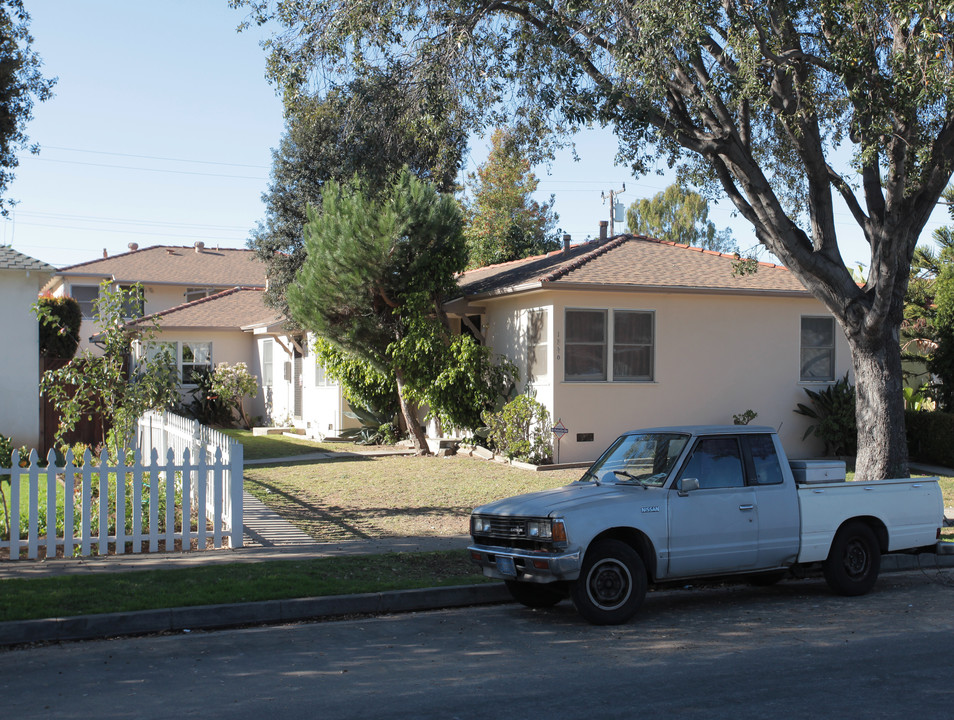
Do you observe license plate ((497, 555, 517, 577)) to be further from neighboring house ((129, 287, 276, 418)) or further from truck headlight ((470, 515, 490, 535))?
neighboring house ((129, 287, 276, 418))

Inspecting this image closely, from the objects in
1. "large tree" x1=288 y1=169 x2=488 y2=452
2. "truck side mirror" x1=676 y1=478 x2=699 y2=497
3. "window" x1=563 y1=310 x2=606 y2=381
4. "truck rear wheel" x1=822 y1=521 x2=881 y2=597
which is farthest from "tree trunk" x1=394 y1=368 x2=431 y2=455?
"truck side mirror" x1=676 y1=478 x2=699 y2=497

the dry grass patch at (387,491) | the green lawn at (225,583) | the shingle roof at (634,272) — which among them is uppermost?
the shingle roof at (634,272)

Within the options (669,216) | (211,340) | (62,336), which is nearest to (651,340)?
(62,336)

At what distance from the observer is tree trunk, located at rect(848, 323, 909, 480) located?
12.6m

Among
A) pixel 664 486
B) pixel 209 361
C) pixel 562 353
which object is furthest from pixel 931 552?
pixel 209 361

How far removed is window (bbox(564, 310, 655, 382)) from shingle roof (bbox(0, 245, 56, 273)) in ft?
33.8

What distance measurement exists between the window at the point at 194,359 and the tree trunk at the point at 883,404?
883 inches

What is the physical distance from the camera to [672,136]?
12.9 m

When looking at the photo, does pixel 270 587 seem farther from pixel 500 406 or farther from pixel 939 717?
pixel 500 406

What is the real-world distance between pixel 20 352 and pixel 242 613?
12.9 metres

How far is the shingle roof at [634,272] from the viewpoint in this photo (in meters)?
17.7

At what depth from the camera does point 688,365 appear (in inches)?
734

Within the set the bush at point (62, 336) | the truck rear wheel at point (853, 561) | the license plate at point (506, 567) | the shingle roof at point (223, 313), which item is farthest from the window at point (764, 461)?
the shingle roof at point (223, 313)

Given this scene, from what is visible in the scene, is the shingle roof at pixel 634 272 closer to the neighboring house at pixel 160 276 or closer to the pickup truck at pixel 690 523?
the pickup truck at pixel 690 523
